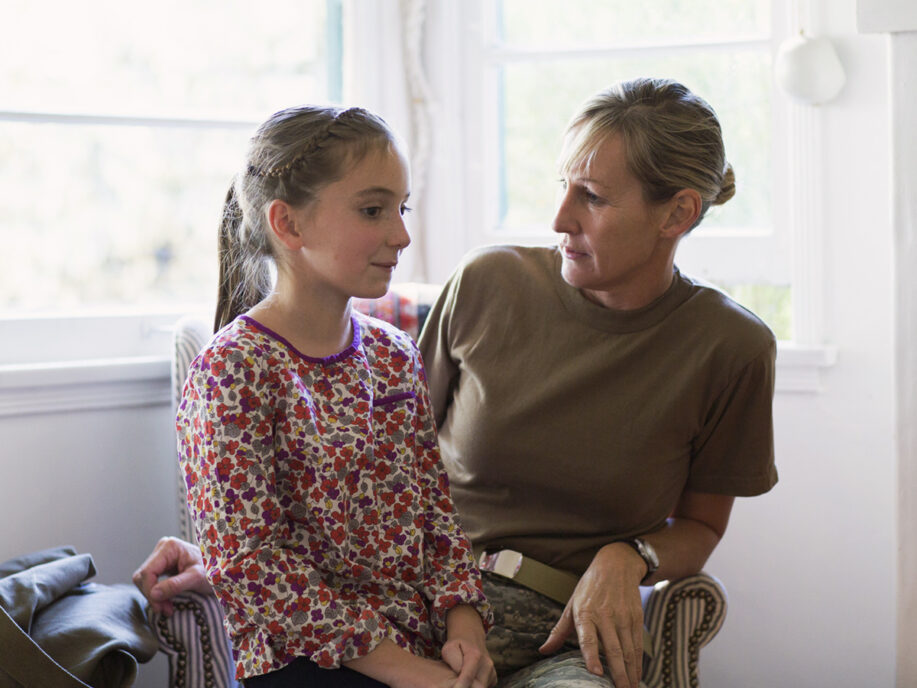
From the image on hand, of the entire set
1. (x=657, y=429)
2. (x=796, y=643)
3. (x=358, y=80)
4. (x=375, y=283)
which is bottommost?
(x=796, y=643)

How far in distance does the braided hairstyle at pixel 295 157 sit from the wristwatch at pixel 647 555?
0.67 m

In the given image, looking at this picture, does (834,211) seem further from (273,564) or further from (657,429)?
(273,564)

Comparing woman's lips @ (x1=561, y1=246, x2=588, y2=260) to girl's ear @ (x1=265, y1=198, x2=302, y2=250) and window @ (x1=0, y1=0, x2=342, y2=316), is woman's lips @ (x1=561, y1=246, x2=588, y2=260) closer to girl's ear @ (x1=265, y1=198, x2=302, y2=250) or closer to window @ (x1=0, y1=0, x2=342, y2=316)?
girl's ear @ (x1=265, y1=198, x2=302, y2=250)

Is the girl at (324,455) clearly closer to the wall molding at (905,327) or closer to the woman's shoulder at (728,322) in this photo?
the woman's shoulder at (728,322)

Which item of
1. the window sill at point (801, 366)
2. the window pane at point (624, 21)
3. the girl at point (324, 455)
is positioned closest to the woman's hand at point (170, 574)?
the girl at point (324, 455)

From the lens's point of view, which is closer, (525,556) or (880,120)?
(525,556)

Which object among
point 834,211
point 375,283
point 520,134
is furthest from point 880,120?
point 375,283

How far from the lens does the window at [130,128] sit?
2.05 m

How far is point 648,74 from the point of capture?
2.34 m

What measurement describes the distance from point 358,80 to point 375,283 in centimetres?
126

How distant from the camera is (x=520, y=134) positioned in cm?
249

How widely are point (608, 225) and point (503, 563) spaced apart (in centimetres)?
52

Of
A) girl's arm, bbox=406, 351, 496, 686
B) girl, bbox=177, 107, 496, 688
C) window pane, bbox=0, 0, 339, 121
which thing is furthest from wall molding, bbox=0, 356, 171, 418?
girl's arm, bbox=406, 351, 496, 686

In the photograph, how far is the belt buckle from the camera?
1.45 metres
